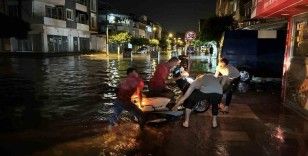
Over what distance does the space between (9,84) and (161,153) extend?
11.8 metres

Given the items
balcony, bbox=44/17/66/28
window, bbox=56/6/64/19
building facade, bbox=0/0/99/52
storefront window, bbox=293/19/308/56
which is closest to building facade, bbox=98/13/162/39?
building facade, bbox=0/0/99/52

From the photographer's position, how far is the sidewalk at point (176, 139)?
6.88 m

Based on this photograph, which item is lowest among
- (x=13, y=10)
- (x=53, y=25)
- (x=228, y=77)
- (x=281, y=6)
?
(x=228, y=77)

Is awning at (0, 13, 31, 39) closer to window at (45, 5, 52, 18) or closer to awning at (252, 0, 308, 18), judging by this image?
window at (45, 5, 52, 18)

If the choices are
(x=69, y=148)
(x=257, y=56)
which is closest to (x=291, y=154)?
(x=69, y=148)

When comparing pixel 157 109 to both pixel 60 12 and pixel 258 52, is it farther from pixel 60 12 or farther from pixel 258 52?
pixel 60 12

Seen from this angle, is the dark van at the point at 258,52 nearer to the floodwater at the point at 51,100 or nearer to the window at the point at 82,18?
the floodwater at the point at 51,100

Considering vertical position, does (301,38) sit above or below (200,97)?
above

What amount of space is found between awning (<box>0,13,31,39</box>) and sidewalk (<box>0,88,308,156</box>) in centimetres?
2293

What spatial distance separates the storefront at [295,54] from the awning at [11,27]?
22424 mm

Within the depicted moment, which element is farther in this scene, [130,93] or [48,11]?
[48,11]

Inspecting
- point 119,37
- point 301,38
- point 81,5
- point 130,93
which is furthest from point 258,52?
point 119,37

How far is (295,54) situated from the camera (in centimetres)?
1120

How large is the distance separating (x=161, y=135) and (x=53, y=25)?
145 ft
